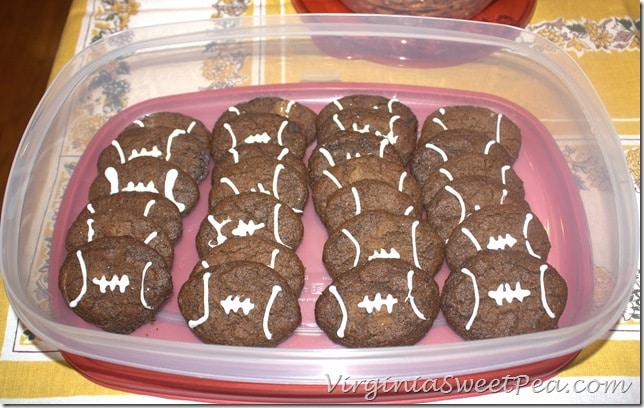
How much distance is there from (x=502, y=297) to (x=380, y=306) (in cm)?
35

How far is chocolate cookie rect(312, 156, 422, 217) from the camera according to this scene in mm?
2078

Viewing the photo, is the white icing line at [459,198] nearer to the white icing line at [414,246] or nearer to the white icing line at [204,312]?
the white icing line at [414,246]

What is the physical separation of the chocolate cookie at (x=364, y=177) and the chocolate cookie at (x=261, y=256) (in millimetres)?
230

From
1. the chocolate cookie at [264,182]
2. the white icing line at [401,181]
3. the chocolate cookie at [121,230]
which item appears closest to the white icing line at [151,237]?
the chocolate cookie at [121,230]

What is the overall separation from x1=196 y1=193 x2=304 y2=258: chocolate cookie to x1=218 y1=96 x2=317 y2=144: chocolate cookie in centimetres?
39

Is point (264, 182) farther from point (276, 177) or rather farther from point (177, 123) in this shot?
point (177, 123)

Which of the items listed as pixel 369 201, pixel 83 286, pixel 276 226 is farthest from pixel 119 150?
pixel 369 201

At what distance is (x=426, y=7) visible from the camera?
92.3 inches

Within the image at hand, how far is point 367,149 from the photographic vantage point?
2160 mm

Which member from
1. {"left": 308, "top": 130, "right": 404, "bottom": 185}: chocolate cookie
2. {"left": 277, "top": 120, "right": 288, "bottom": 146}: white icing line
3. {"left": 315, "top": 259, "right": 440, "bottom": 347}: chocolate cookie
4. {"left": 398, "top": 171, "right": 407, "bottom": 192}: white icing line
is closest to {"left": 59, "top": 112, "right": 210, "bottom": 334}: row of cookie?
{"left": 277, "top": 120, "right": 288, "bottom": 146}: white icing line

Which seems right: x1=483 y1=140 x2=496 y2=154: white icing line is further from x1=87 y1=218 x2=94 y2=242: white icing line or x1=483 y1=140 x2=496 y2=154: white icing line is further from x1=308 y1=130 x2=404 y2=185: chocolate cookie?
x1=87 y1=218 x2=94 y2=242: white icing line

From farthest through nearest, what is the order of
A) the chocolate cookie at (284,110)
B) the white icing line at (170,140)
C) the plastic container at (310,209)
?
the chocolate cookie at (284,110) < the white icing line at (170,140) < the plastic container at (310,209)

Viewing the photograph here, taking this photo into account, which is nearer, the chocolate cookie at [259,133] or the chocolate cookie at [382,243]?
the chocolate cookie at [382,243]

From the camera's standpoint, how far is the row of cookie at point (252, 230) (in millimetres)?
1806
